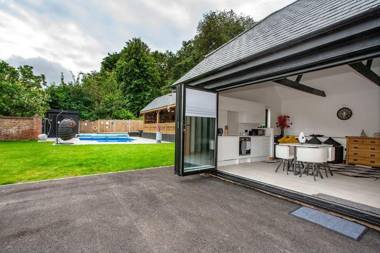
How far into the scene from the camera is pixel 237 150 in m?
6.15

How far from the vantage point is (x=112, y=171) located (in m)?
5.02

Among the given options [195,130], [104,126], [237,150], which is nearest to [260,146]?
[237,150]

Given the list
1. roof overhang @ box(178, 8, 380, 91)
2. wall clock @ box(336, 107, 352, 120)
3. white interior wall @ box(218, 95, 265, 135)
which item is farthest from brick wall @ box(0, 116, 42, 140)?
wall clock @ box(336, 107, 352, 120)

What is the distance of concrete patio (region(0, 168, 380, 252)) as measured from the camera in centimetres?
188

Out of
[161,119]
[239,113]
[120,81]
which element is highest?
[120,81]

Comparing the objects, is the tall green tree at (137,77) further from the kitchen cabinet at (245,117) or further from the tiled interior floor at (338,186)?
the tiled interior floor at (338,186)

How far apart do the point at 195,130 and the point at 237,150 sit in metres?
2.16

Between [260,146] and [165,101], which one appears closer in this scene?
[260,146]

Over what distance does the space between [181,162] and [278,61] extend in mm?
2950

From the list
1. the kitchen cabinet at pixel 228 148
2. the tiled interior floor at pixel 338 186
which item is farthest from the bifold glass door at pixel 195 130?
the tiled interior floor at pixel 338 186

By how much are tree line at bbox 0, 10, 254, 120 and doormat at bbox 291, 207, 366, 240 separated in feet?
38.6

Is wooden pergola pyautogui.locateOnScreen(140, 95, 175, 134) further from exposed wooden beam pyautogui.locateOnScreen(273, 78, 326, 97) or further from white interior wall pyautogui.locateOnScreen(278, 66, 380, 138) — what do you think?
exposed wooden beam pyautogui.locateOnScreen(273, 78, 326, 97)

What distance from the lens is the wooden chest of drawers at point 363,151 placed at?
5.99m

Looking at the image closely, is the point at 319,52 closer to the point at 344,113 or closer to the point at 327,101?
the point at 344,113
